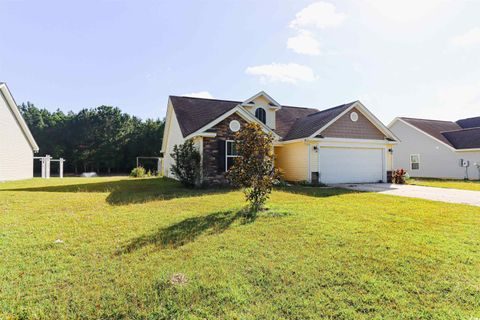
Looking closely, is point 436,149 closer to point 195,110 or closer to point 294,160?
point 294,160

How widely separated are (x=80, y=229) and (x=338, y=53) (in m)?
12.5

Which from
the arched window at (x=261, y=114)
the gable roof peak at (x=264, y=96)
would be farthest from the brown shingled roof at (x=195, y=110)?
the arched window at (x=261, y=114)

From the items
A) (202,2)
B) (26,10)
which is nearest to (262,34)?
(202,2)

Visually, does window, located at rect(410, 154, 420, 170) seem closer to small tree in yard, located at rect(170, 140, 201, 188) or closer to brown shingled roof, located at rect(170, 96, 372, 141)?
brown shingled roof, located at rect(170, 96, 372, 141)

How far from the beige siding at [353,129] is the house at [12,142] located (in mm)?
18982

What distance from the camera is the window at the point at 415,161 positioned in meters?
23.4

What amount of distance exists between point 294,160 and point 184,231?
11.7 m

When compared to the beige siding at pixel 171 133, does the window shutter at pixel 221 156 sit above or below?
below

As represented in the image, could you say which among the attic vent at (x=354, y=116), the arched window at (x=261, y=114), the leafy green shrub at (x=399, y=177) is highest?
the arched window at (x=261, y=114)

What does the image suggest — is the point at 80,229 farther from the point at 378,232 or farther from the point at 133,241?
the point at 378,232

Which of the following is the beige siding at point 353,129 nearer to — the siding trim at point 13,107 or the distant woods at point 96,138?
the siding trim at point 13,107

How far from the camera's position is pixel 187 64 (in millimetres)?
15703

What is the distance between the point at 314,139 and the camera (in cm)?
1470

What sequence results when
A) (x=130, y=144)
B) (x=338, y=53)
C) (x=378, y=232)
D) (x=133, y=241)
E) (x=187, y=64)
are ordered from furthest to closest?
(x=130, y=144), (x=187, y=64), (x=338, y=53), (x=378, y=232), (x=133, y=241)
